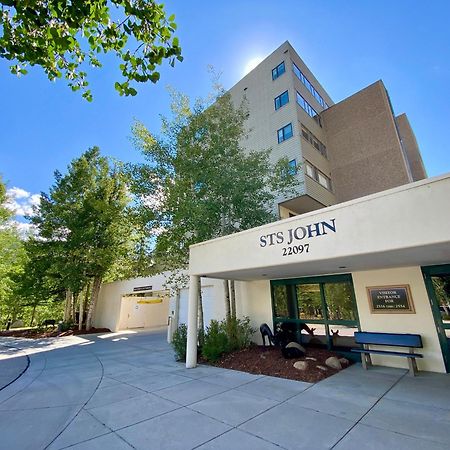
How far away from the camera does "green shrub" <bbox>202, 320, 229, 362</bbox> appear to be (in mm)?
7941

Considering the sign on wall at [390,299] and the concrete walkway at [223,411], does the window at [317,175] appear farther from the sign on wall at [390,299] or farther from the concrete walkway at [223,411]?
the concrete walkway at [223,411]

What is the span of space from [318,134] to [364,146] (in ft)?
9.57

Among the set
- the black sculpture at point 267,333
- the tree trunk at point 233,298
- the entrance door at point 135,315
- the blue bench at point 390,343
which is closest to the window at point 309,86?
the tree trunk at point 233,298

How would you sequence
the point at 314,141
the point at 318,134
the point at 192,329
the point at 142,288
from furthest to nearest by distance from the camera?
the point at 318,134
the point at 142,288
the point at 314,141
the point at 192,329

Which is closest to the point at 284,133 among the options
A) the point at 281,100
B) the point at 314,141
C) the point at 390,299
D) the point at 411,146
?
the point at 281,100

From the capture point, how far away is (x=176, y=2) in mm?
4652

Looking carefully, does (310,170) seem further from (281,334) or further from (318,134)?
(281,334)

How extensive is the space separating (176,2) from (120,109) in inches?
236

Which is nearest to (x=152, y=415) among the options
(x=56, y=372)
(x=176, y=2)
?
(x=56, y=372)

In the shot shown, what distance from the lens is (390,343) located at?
6.35 m

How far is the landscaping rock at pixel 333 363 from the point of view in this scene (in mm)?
6605

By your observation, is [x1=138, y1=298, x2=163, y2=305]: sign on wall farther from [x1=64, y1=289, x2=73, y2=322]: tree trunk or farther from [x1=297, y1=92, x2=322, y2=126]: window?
[x1=297, y1=92, x2=322, y2=126]: window

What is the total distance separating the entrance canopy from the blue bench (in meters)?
1.77

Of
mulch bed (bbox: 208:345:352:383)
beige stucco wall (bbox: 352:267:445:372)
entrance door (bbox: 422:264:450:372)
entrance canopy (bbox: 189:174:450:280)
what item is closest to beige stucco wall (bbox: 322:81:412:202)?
beige stucco wall (bbox: 352:267:445:372)
